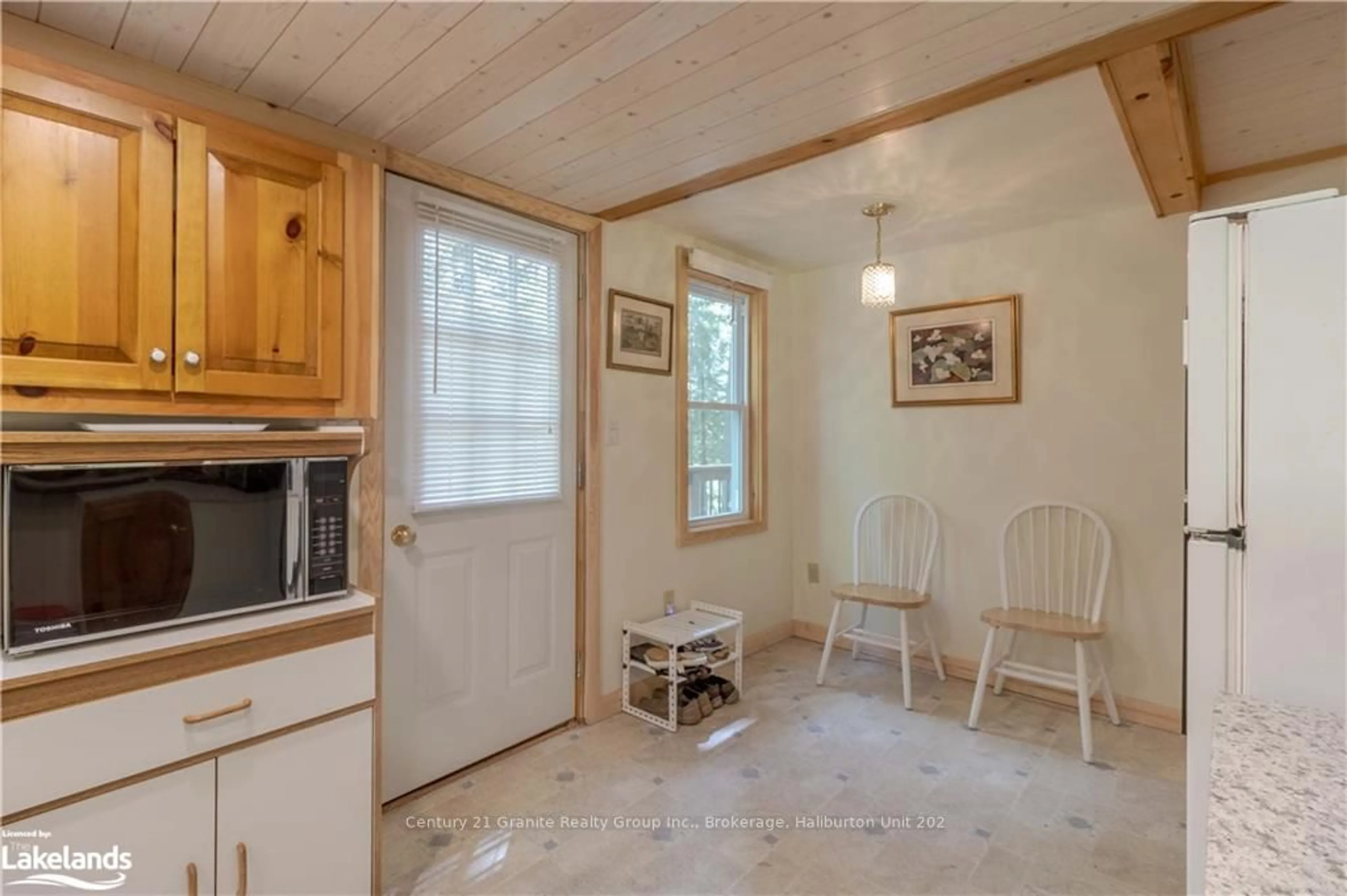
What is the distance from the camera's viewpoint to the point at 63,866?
1.17 metres

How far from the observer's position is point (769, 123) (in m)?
1.83

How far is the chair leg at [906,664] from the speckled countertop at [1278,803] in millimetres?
2060

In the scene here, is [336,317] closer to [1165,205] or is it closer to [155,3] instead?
[155,3]

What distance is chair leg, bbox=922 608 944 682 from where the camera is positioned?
320cm

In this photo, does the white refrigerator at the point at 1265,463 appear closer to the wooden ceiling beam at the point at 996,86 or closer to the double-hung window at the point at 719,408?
the wooden ceiling beam at the point at 996,86

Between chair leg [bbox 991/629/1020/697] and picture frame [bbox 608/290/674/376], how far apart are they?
2041 millimetres

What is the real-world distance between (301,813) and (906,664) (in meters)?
2.37

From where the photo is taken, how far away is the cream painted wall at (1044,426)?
8.87 ft

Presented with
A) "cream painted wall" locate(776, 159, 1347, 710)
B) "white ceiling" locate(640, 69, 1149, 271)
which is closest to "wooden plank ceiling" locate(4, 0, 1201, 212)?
"white ceiling" locate(640, 69, 1149, 271)

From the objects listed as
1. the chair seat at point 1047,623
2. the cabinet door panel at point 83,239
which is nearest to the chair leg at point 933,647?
the chair seat at point 1047,623

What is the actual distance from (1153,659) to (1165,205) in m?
1.86

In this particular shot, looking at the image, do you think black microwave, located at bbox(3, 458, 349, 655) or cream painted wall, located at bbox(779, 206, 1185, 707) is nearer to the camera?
black microwave, located at bbox(3, 458, 349, 655)

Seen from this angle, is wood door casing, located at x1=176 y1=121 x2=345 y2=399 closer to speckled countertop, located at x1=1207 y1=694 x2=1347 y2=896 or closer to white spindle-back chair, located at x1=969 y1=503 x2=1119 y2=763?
speckled countertop, located at x1=1207 y1=694 x2=1347 y2=896

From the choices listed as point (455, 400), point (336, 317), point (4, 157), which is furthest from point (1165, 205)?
point (4, 157)
